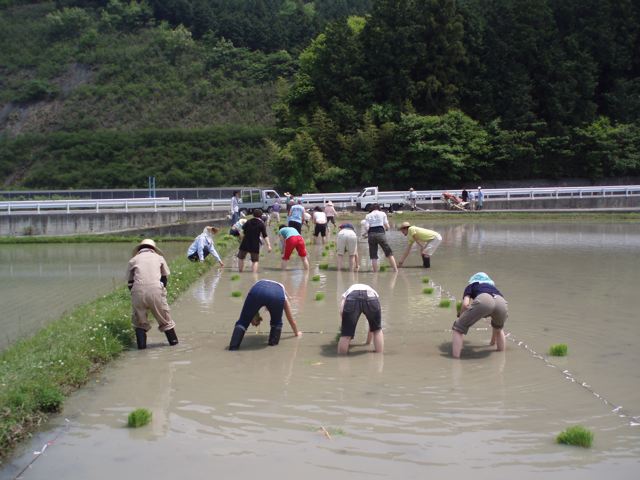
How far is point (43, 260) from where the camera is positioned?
2495 centimetres

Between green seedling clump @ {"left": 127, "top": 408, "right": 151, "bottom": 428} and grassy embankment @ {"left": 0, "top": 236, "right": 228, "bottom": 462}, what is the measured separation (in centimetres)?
85

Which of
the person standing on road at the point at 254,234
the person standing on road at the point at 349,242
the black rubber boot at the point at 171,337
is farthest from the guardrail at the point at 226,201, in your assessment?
the black rubber boot at the point at 171,337

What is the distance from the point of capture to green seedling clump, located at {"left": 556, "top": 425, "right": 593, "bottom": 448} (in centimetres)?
635

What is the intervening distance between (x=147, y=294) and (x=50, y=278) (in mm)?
11030

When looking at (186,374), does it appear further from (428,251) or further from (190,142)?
(190,142)

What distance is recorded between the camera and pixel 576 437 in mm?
6383

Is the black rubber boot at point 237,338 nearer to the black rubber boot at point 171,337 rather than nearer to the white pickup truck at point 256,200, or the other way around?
the black rubber boot at point 171,337

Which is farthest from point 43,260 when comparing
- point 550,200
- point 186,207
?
point 550,200

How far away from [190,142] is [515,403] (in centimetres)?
5663

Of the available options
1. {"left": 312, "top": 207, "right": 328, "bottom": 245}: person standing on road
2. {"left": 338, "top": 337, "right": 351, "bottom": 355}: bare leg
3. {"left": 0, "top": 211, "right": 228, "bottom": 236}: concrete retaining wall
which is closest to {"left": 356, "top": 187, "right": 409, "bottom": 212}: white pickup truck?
{"left": 0, "top": 211, "right": 228, "bottom": 236}: concrete retaining wall

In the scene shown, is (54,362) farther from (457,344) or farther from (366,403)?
(457,344)

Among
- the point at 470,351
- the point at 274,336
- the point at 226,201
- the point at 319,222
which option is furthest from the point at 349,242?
the point at 226,201

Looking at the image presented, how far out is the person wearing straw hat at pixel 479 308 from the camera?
924 centimetres

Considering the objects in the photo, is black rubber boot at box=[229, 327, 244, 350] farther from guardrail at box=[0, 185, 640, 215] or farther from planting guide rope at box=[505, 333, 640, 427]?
guardrail at box=[0, 185, 640, 215]
